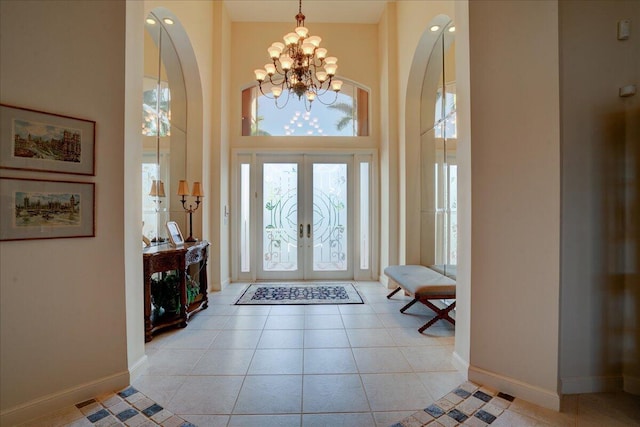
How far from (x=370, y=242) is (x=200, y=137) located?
128 inches

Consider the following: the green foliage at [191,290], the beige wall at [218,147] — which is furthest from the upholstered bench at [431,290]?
the beige wall at [218,147]

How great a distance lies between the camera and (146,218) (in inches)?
144

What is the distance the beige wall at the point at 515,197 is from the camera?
195 centimetres

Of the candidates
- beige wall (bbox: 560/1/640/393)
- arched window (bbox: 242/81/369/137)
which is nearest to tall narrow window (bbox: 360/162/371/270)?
arched window (bbox: 242/81/369/137)

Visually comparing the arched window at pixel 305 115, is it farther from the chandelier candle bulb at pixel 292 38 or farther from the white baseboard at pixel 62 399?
the white baseboard at pixel 62 399

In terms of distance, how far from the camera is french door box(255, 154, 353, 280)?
541 cm

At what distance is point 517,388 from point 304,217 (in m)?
3.89

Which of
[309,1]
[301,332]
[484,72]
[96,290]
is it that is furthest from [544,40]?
[309,1]

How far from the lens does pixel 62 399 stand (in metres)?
1.96

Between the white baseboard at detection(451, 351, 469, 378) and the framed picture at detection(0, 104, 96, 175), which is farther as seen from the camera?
the white baseboard at detection(451, 351, 469, 378)

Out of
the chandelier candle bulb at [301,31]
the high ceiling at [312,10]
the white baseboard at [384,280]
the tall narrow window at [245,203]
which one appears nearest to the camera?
the chandelier candle bulb at [301,31]

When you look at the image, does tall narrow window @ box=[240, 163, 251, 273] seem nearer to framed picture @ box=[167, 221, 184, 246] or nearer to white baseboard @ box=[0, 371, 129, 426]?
framed picture @ box=[167, 221, 184, 246]

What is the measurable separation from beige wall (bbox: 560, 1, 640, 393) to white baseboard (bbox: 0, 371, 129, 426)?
10.2 ft

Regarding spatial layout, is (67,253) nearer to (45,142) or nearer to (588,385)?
(45,142)
